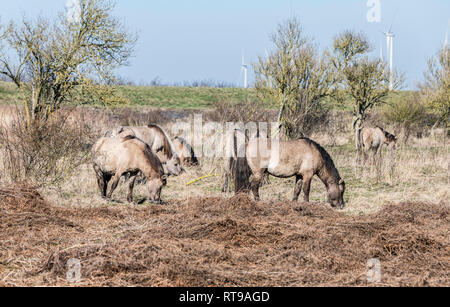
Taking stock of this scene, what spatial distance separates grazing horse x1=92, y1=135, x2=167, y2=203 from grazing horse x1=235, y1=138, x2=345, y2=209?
→ 5.66 feet

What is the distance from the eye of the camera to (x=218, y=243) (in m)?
6.89

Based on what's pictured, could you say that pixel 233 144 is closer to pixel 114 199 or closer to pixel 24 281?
pixel 114 199

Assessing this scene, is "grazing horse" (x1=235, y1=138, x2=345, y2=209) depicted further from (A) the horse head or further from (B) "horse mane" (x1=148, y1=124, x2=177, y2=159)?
(B) "horse mane" (x1=148, y1=124, x2=177, y2=159)

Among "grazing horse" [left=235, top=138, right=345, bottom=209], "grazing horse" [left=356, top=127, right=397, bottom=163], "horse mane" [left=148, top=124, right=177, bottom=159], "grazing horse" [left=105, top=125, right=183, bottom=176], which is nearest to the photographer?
"grazing horse" [left=235, top=138, right=345, bottom=209]

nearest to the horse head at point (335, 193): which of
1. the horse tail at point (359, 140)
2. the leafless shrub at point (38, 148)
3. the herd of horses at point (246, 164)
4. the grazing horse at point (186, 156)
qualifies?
the herd of horses at point (246, 164)

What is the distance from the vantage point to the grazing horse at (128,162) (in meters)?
11.1

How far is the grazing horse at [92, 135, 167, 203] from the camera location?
1109 centimetres

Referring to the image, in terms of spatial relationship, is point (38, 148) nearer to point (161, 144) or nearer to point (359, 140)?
point (161, 144)

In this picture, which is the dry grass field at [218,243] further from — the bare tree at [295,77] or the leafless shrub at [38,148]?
the bare tree at [295,77]

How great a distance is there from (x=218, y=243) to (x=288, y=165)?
4742 mm

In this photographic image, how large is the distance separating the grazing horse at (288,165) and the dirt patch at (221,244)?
80.5 inches

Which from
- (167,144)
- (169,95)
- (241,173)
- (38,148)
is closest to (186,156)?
(167,144)

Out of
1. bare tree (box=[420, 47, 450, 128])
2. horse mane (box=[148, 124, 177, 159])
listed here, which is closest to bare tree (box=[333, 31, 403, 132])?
bare tree (box=[420, 47, 450, 128])

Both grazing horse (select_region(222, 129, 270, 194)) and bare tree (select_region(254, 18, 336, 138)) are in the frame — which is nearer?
grazing horse (select_region(222, 129, 270, 194))
